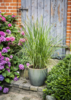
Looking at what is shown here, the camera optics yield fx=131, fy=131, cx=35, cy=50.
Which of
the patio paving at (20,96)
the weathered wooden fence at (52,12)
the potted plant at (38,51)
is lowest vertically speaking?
the patio paving at (20,96)

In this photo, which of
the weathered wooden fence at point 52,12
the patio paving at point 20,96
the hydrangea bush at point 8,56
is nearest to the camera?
the patio paving at point 20,96

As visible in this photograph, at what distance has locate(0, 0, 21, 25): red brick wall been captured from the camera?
3.37 metres

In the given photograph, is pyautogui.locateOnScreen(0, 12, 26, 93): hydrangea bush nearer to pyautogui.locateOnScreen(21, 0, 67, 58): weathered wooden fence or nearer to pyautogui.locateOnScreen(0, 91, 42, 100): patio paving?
pyautogui.locateOnScreen(0, 91, 42, 100): patio paving

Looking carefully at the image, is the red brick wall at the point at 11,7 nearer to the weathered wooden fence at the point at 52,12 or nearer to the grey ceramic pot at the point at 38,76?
the weathered wooden fence at the point at 52,12

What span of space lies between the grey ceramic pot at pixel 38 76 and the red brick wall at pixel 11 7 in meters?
1.62

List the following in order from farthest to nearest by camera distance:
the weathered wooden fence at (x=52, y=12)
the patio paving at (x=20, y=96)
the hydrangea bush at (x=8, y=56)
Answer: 1. the weathered wooden fence at (x=52, y=12)
2. the hydrangea bush at (x=8, y=56)
3. the patio paving at (x=20, y=96)

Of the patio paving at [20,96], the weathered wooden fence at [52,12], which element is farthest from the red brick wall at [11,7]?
the patio paving at [20,96]

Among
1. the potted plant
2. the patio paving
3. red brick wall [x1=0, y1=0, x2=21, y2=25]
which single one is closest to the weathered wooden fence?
red brick wall [x1=0, y1=0, x2=21, y2=25]

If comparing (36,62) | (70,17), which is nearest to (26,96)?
(36,62)

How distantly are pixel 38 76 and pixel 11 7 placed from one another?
2028 mm

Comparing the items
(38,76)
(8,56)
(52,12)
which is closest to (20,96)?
(38,76)

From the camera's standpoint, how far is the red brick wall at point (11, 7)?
3367 mm

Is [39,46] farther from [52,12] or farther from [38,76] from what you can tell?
[52,12]

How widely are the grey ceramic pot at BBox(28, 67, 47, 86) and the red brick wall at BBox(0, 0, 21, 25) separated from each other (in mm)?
1620
